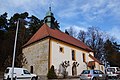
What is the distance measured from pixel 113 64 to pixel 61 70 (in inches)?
1452

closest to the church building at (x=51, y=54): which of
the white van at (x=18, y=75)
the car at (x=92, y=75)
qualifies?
the white van at (x=18, y=75)

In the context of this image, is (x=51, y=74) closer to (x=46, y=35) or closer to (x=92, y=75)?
(x=46, y=35)

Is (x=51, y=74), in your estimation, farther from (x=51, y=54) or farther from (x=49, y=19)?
(x=49, y=19)

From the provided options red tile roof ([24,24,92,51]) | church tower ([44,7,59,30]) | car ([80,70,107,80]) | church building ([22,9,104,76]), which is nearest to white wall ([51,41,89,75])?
church building ([22,9,104,76])

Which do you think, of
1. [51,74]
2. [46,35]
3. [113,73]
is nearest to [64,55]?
[46,35]

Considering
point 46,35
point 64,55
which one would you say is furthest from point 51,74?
point 46,35

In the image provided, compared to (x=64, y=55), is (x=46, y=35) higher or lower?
higher

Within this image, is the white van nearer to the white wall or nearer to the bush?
the bush

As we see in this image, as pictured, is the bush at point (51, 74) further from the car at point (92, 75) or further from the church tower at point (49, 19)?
the church tower at point (49, 19)

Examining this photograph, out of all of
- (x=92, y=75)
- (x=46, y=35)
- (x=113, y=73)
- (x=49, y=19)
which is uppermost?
(x=49, y=19)

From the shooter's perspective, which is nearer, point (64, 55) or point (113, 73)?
point (113, 73)

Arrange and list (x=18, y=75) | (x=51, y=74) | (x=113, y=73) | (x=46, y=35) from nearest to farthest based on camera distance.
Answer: (x=18, y=75) < (x=51, y=74) < (x=113, y=73) < (x=46, y=35)

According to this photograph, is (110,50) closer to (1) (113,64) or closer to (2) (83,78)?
(1) (113,64)

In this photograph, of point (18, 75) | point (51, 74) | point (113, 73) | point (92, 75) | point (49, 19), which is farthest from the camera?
point (49, 19)
